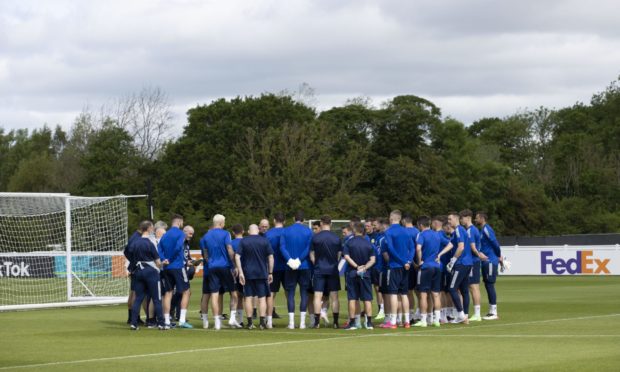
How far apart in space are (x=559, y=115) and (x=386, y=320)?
98.9 m

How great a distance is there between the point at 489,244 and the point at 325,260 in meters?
4.11

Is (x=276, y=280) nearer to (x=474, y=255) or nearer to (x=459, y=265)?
(x=459, y=265)

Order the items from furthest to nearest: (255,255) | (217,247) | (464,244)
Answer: (464,244) < (217,247) < (255,255)

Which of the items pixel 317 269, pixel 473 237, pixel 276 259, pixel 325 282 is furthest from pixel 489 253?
pixel 276 259

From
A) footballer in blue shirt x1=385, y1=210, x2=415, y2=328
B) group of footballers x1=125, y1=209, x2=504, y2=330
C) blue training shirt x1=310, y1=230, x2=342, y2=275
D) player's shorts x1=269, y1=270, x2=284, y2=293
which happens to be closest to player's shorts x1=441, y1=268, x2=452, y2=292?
group of footballers x1=125, y1=209, x2=504, y2=330

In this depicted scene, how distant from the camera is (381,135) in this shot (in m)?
86.1

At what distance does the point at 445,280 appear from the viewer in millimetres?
23016

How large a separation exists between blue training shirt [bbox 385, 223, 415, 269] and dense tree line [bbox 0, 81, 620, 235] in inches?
1832

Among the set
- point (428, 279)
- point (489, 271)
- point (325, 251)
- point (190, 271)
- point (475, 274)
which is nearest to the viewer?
point (325, 251)

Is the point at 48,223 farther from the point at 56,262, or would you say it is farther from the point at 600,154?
the point at 600,154

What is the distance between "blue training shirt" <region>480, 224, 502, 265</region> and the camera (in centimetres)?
2392

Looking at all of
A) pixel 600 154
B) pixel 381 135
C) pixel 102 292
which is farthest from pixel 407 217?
pixel 600 154

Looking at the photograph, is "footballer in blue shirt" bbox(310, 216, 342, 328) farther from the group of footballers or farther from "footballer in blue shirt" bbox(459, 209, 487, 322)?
"footballer in blue shirt" bbox(459, 209, 487, 322)

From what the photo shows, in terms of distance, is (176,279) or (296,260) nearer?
(296,260)
